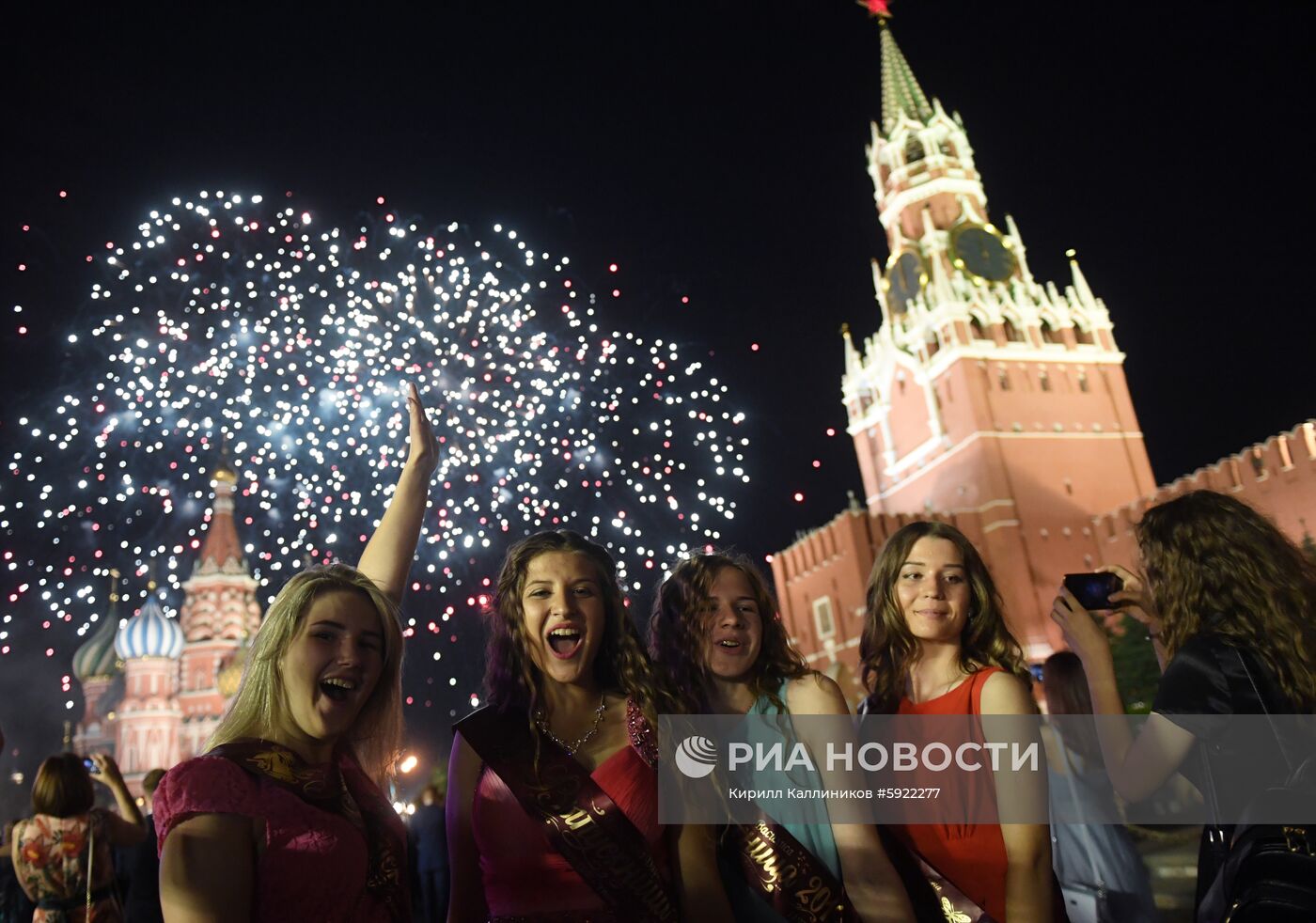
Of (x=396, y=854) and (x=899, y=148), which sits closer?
(x=396, y=854)

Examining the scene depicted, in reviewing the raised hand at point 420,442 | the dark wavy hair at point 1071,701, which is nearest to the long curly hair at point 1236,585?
the dark wavy hair at point 1071,701

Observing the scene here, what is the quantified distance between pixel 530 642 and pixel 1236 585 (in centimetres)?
182

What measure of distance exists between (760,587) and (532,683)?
80cm

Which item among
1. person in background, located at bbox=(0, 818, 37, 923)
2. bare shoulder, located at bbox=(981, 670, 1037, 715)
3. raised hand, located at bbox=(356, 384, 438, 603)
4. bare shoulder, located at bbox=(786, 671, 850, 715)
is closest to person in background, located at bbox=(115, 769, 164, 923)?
person in background, located at bbox=(0, 818, 37, 923)

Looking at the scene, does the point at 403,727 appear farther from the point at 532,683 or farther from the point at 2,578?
the point at 2,578

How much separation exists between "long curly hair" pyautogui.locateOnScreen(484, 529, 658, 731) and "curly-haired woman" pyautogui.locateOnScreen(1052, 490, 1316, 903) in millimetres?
1247

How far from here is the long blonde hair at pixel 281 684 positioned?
217 cm

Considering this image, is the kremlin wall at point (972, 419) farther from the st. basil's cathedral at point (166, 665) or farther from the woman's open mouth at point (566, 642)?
the woman's open mouth at point (566, 642)

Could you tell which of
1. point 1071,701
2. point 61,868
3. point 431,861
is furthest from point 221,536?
point 1071,701

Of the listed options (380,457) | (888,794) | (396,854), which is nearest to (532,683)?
(396,854)

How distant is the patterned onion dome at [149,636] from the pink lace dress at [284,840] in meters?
46.0

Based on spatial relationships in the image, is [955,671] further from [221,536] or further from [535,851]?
[221,536]

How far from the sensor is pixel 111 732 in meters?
42.7

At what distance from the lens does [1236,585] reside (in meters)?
2.44
